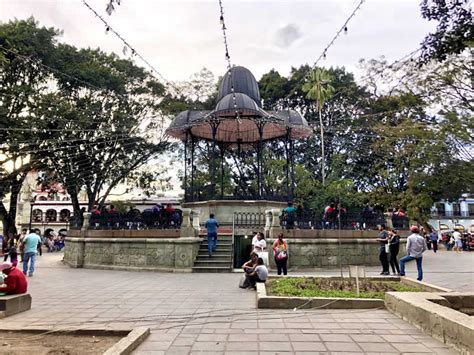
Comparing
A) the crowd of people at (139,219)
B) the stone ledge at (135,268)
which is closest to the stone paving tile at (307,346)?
the stone ledge at (135,268)

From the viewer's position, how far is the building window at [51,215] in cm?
5931

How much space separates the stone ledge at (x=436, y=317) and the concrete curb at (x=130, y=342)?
401cm

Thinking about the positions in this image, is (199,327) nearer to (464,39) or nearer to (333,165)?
(464,39)

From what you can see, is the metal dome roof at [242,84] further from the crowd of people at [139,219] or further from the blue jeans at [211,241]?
the blue jeans at [211,241]

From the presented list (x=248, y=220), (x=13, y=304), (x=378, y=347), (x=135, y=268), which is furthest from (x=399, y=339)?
(x=248, y=220)

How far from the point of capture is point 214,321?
249 inches

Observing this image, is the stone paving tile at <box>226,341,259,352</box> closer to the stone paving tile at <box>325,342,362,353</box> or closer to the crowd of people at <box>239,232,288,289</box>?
the stone paving tile at <box>325,342,362,353</box>

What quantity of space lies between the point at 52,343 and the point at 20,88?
79.1ft

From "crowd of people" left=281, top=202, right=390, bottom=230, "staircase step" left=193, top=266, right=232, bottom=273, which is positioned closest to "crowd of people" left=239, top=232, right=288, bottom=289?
"staircase step" left=193, top=266, right=232, bottom=273

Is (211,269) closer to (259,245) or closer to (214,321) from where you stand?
(259,245)

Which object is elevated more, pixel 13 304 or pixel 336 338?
pixel 13 304

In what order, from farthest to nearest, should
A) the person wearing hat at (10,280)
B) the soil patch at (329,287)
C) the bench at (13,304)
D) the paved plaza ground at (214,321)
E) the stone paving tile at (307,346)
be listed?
the soil patch at (329,287) → the person wearing hat at (10,280) → the bench at (13,304) → the paved plaza ground at (214,321) → the stone paving tile at (307,346)

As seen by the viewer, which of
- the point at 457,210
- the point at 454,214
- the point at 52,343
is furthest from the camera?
the point at 457,210

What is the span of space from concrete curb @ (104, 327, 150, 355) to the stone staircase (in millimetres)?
8217
